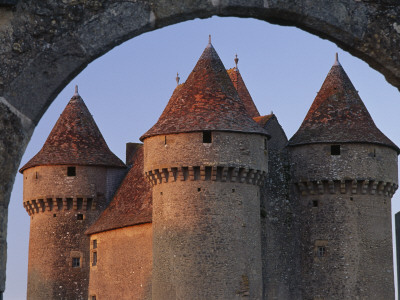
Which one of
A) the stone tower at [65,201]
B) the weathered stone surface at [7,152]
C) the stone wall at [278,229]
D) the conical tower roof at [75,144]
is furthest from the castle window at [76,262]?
the weathered stone surface at [7,152]

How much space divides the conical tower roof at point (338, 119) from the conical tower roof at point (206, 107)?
3.91 m

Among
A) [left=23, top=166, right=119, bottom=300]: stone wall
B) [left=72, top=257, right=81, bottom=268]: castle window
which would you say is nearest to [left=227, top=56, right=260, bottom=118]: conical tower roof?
[left=23, top=166, right=119, bottom=300]: stone wall

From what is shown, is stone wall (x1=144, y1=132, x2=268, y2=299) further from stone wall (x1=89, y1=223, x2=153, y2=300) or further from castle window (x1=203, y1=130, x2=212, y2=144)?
stone wall (x1=89, y1=223, x2=153, y2=300)

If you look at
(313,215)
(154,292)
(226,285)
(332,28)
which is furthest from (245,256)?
(332,28)

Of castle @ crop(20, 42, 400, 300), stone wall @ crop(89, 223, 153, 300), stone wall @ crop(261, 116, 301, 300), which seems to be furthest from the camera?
stone wall @ crop(89, 223, 153, 300)

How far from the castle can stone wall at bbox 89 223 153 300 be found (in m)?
0.05

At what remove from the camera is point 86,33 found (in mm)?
6418

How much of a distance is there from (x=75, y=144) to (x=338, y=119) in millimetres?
10444

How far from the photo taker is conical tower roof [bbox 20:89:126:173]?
37.3 metres

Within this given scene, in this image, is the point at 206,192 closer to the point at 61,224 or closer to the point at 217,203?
the point at 217,203

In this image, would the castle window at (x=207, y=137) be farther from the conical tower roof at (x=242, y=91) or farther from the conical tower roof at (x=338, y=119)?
the conical tower roof at (x=242, y=91)

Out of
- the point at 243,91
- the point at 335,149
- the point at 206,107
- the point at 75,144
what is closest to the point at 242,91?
the point at 243,91

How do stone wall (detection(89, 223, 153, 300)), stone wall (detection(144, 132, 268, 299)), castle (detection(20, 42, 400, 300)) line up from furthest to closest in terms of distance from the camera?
stone wall (detection(89, 223, 153, 300)), castle (detection(20, 42, 400, 300)), stone wall (detection(144, 132, 268, 299))

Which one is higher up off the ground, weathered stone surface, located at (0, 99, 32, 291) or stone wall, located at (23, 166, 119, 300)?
stone wall, located at (23, 166, 119, 300)
